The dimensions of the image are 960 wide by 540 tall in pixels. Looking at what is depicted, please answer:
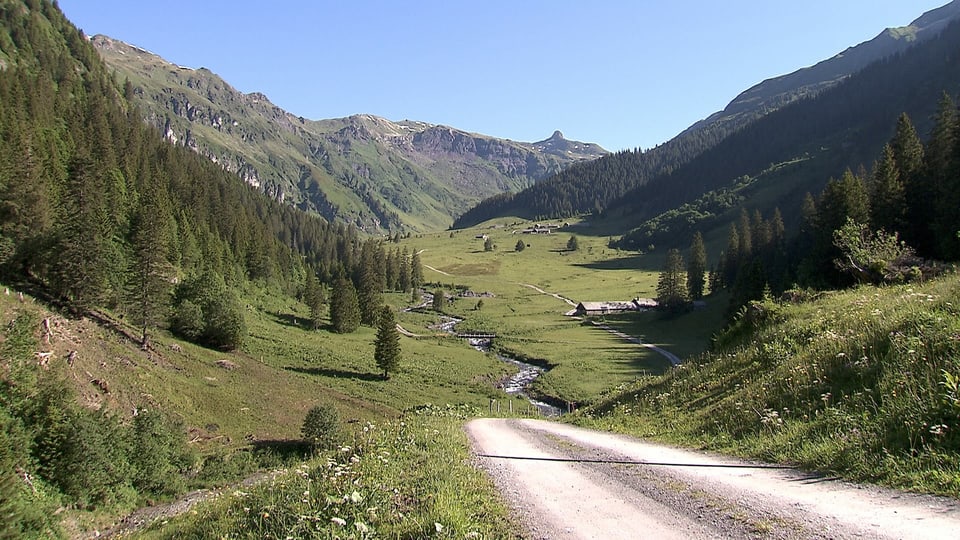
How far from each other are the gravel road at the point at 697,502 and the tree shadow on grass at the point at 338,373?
62.3m

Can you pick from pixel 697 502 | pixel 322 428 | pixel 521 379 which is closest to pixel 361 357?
pixel 521 379

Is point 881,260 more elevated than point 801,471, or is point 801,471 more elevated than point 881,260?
point 881,260

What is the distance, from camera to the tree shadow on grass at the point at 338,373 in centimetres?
7000

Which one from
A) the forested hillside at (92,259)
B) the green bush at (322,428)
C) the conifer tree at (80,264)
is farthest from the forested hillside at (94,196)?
the green bush at (322,428)

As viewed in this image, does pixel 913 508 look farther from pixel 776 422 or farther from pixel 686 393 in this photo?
pixel 686 393

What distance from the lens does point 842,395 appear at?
1090cm

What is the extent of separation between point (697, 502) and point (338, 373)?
229ft

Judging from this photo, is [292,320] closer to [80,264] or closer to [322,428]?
[80,264]

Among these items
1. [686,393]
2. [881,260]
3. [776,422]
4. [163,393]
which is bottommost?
[163,393]

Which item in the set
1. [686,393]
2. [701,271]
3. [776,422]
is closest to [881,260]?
[686,393]

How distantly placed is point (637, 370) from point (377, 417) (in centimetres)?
3892

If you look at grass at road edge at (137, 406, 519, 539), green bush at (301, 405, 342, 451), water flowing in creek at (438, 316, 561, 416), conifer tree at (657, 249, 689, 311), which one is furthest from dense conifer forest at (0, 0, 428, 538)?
conifer tree at (657, 249, 689, 311)

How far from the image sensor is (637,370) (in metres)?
71.8

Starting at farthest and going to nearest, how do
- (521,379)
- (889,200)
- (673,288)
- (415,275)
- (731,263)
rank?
(415,275) < (731,263) < (673,288) < (521,379) < (889,200)
